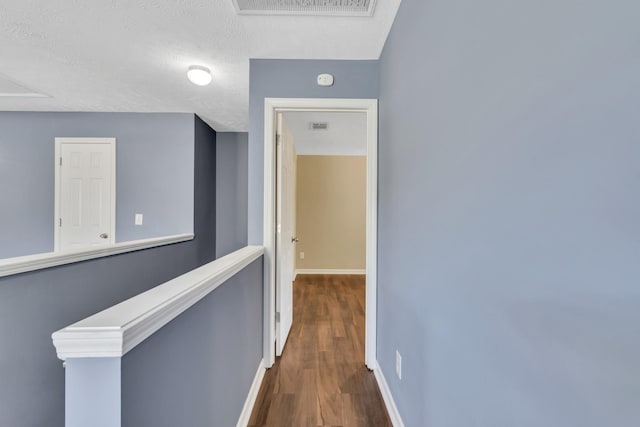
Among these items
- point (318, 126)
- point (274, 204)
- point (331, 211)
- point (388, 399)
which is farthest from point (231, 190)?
point (388, 399)

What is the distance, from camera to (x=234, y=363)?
130cm

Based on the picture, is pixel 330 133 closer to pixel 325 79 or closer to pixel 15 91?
pixel 325 79

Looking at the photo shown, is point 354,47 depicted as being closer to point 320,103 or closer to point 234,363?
point 320,103

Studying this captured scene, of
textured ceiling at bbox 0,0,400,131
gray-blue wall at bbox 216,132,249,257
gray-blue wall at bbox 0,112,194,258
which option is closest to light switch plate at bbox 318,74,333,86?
textured ceiling at bbox 0,0,400,131

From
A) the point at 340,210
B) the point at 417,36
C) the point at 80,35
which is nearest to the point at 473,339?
the point at 417,36

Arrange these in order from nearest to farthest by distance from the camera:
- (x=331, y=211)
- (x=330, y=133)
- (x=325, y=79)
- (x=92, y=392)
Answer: (x=92, y=392), (x=325, y=79), (x=330, y=133), (x=331, y=211)

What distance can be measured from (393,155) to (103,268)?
213cm

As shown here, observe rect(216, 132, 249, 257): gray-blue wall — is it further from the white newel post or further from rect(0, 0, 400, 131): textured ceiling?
the white newel post

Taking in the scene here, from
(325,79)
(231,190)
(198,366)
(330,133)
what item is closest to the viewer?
(198,366)

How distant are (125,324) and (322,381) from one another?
168 centimetres

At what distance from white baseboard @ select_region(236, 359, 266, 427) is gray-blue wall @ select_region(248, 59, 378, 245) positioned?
104 cm

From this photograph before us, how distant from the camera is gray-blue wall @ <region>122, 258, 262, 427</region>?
23.5 inches

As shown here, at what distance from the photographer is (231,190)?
4.02m

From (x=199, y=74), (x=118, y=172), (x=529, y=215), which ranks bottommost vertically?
(x=529, y=215)
